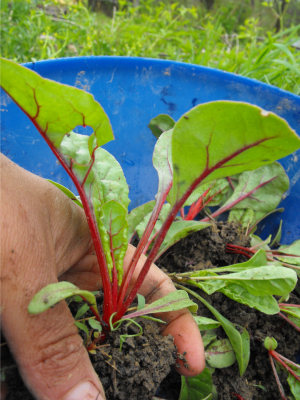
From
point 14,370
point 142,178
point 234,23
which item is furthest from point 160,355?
point 234,23

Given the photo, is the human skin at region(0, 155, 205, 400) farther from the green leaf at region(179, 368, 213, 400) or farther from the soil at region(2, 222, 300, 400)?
the green leaf at region(179, 368, 213, 400)

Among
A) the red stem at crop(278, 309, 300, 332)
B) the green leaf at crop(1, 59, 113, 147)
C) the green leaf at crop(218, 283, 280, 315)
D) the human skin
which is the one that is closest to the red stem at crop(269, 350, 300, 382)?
the red stem at crop(278, 309, 300, 332)

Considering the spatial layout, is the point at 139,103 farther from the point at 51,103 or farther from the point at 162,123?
the point at 51,103

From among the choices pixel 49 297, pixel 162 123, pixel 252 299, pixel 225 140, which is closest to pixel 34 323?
pixel 49 297

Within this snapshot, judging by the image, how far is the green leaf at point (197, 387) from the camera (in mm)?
855

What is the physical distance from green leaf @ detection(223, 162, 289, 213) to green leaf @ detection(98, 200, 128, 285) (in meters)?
0.73

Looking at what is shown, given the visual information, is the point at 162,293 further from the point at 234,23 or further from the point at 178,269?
the point at 234,23

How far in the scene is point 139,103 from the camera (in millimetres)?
1477

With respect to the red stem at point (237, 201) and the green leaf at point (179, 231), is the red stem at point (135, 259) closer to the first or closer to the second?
the green leaf at point (179, 231)

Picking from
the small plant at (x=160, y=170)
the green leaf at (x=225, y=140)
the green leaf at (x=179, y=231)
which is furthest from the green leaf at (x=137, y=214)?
the green leaf at (x=225, y=140)

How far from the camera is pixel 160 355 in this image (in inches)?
29.6

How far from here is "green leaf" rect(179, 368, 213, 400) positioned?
2.81 feet

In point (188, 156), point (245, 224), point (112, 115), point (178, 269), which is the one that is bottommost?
point (178, 269)

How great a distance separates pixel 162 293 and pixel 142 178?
70 centimetres
